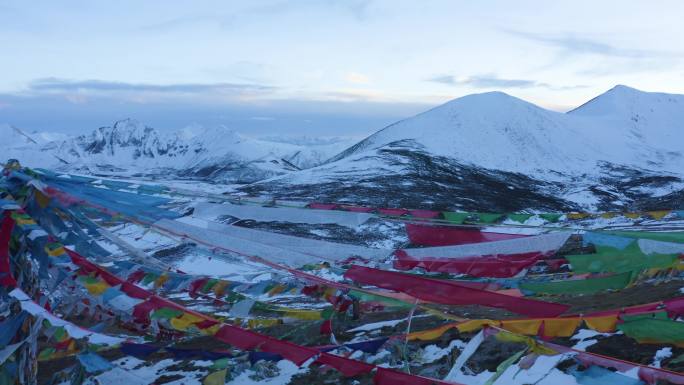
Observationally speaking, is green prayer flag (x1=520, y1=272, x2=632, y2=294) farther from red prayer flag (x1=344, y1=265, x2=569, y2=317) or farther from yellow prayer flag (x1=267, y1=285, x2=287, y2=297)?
yellow prayer flag (x1=267, y1=285, x2=287, y2=297)

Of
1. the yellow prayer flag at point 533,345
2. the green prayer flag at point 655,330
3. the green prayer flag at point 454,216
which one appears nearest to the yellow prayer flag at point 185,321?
the yellow prayer flag at point 533,345

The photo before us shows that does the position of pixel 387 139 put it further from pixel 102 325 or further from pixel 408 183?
pixel 102 325

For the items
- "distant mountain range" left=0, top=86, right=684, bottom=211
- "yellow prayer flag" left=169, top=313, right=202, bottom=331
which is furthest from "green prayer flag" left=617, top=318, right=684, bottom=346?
"distant mountain range" left=0, top=86, right=684, bottom=211

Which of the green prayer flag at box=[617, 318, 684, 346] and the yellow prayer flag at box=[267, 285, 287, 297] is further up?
the green prayer flag at box=[617, 318, 684, 346]

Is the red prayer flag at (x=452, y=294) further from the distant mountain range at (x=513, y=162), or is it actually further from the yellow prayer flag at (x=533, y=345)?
the distant mountain range at (x=513, y=162)

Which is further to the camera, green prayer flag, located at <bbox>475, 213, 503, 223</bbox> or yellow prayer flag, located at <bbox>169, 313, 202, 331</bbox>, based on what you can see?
green prayer flag, located at <bbox>475, 213, 503, 223</bbox>

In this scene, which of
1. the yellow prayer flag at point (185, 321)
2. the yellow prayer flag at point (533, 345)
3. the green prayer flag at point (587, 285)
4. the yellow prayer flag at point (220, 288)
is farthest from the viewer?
the yellow prayer flag at point (220, 288)

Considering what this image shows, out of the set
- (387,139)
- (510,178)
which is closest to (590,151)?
(510,178)

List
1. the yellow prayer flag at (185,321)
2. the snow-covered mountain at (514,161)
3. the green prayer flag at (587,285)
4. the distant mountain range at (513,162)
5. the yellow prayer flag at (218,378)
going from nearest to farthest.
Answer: the yellow prayer flag at (185,321) < the yellow prayer flag at (218,378) < the green prayer flag at (587,285) < the distant mountain range at (513,162) < the snow-covered mountain at (514,161)
